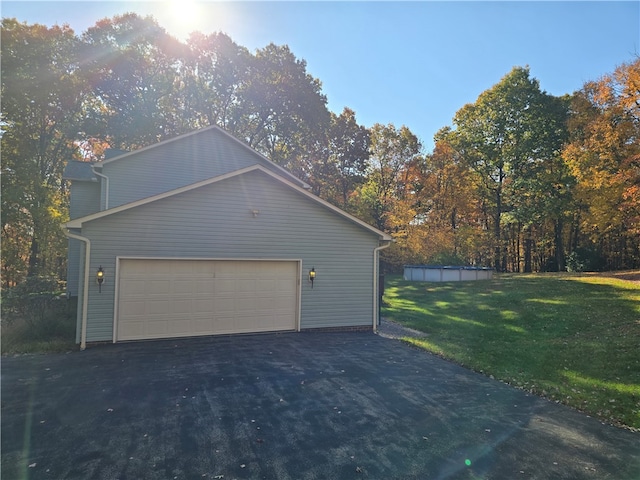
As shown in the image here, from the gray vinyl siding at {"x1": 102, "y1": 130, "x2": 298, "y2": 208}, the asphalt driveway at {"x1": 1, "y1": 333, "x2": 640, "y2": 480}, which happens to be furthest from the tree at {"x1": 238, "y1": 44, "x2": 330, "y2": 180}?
the asphalt driveway at {"x1": 1, "y1": 333, "x2": 640, "y2": 480}

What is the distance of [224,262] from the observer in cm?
952

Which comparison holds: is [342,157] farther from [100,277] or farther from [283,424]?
[283,424]

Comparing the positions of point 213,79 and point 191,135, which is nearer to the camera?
point 191,135

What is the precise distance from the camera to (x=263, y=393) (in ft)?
18.2

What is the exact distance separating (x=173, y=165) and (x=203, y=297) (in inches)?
249

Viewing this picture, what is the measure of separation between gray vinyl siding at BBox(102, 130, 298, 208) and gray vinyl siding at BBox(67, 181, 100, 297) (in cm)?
296

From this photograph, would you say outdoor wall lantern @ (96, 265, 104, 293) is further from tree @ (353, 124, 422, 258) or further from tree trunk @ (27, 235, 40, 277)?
tree @ (353, 124, 422, 258)

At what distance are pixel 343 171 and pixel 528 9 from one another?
785 inches

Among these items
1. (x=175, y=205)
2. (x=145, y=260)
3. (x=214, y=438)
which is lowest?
(x=214, y=438)

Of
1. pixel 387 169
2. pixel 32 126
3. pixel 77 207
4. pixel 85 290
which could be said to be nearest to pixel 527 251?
pixel 387 169

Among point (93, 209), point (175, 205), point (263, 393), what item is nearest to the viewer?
point (263, 393)

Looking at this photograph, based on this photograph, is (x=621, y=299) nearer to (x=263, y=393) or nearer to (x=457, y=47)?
(x=457, y=47)


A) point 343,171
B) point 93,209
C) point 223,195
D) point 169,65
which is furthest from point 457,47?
point 169,65

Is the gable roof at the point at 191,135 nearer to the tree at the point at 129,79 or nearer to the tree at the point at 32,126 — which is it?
the tree at the point at 32,126
